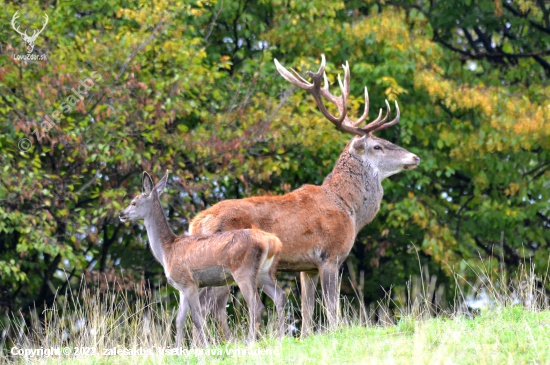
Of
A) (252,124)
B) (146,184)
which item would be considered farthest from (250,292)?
(252,124)

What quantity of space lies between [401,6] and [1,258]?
8.36 meters

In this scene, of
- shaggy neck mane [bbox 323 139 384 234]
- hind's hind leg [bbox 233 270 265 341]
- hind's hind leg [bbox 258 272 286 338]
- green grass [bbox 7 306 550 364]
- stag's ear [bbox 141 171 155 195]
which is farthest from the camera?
shaggy neck mane [bbox 323 139 384 234]

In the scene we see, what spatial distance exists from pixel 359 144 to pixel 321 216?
1.18 metres

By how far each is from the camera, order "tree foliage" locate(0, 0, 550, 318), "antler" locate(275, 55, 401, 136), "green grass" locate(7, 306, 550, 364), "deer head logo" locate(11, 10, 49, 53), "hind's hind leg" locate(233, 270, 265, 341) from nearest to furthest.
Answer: "green grass" locate(7, 306, 550, 364) < "hind's hind leg" locate(233, 270, 265, 341) < "antler" locate(275, 55, 401, 136) < "tree foliage" locate(0, 0, 550, 318) < "deer head logo" locate(11, 10, 49, 53)

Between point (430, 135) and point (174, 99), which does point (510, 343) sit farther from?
point (430, 135)

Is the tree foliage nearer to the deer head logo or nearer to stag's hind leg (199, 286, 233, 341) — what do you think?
the deer head logo

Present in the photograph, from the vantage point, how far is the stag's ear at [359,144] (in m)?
8.45

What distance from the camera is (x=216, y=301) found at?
7539mm

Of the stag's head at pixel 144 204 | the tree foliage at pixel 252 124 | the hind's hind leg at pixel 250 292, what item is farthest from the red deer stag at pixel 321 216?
the tree foliage at pixel 252 124

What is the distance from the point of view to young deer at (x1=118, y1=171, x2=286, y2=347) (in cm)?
651

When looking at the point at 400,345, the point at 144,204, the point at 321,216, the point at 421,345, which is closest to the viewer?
the point at 421,345

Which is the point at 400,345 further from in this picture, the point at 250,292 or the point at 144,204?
the point at 144,204

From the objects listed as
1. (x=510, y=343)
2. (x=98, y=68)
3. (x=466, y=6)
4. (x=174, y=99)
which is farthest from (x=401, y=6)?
Answer: (x=510, y=343)

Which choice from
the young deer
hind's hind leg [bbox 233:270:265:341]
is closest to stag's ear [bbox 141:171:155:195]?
the young deer
